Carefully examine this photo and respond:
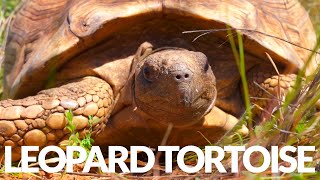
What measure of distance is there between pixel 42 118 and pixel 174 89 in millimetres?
844

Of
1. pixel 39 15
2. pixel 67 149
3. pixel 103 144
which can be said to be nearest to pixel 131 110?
pixel 103 144

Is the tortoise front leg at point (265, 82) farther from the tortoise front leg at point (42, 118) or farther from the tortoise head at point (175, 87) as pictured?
the tortoise front leg at point (42, 118)

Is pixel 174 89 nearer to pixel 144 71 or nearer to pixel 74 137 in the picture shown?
pixel 144 71

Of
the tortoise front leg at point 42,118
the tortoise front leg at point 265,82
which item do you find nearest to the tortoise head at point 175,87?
the tortoise front leg at point 42,118

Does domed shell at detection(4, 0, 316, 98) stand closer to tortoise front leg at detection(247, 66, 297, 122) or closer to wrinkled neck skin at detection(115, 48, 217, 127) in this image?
tortoise front leg at detection(247, 66, 297, 122)

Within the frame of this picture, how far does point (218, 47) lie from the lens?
186 inches

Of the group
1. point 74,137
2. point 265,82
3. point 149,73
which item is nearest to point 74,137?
point 74,137

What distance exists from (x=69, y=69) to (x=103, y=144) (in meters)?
0.58

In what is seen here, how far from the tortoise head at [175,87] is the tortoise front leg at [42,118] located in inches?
13.4

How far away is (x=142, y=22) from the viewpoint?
4.62 metres

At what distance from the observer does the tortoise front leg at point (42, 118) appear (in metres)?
4.09

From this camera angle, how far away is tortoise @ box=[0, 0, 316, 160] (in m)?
4.07

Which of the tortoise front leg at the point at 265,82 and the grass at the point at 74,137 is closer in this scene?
the grass at the point at 74,137

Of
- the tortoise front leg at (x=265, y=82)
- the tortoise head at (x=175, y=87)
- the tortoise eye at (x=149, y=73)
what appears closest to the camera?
the tortoise head at (x=175, y=87)
